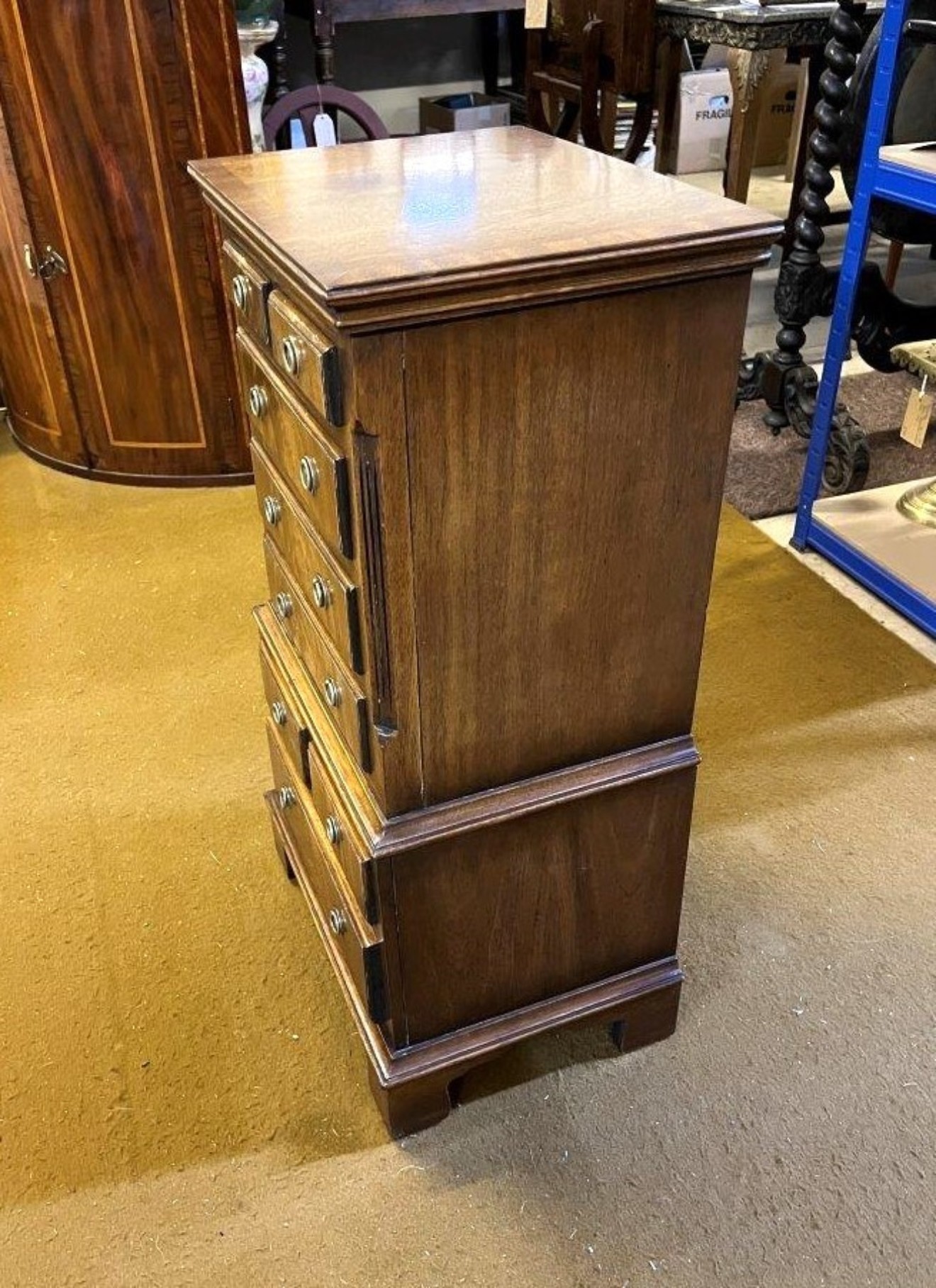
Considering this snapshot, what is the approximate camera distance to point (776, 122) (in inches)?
221

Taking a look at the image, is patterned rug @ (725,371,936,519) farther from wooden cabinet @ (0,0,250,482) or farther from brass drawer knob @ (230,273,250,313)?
brass drawer knob @ (230,273,250,313)

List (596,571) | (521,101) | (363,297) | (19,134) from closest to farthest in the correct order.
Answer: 1. (363,297)
2. (596,571)
3. (19,134)
4. (521,101)

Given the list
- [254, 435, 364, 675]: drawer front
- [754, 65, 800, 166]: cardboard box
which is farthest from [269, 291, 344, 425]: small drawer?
[754, 65, 800, 166]: cardboard box

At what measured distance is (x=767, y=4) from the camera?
3.08 meters

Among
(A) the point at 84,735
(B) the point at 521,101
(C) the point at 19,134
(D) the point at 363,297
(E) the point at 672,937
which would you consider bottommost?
(A) the point at 84,735

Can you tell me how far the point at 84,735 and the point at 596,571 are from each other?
130cm

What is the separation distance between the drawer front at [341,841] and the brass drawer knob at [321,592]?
24cm

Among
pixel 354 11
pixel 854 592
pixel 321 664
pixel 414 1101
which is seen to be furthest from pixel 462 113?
pixel 414 1101

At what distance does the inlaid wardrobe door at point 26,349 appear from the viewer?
2627 millimetres

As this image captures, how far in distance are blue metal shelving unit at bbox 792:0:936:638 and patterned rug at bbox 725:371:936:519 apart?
189 millimetres

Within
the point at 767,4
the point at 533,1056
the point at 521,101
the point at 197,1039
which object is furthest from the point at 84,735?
the point at 521,101

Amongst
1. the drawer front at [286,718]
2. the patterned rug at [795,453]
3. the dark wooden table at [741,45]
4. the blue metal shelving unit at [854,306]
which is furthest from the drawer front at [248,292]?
the dark wooden table at [741,45]

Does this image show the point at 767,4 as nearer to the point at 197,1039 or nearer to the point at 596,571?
the point at 596,571

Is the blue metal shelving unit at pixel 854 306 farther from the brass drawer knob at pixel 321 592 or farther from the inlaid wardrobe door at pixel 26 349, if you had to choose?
the inlaid wardrobe door at pixel 26 349
